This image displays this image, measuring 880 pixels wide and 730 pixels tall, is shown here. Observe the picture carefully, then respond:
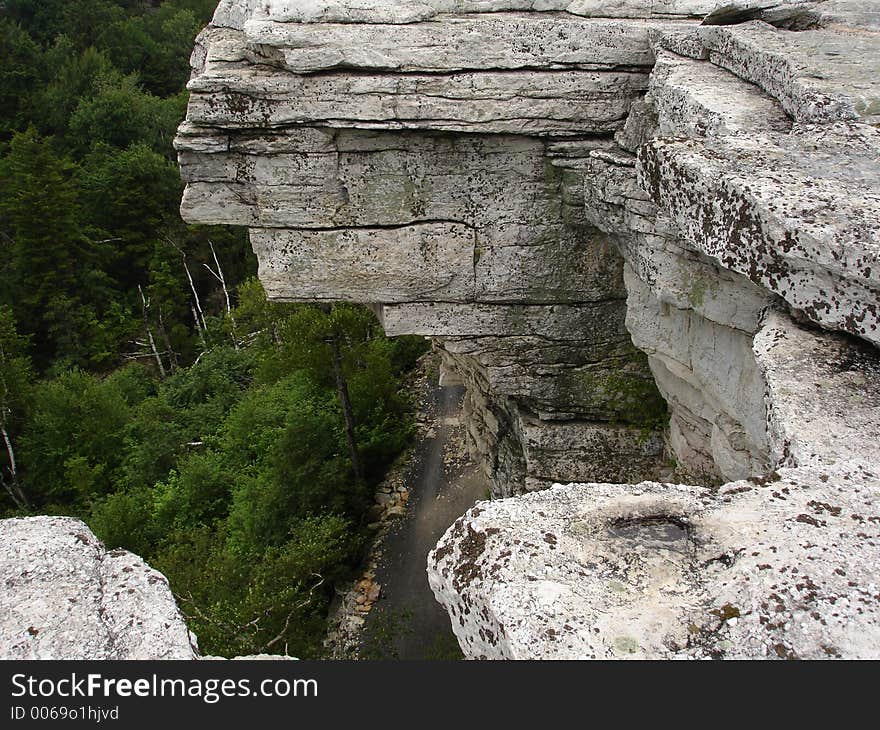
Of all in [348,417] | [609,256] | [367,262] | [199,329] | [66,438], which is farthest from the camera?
[199,329]

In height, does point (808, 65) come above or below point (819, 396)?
above

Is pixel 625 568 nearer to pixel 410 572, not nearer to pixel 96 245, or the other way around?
pixel 410 572

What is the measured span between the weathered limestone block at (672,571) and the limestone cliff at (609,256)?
15mm

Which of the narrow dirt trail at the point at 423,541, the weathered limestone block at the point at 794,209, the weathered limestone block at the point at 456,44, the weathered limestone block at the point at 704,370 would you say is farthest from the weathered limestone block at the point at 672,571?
the narrow dirt trail at the point at 423,541

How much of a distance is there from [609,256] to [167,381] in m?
21.0

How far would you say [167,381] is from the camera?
26547 millimetres

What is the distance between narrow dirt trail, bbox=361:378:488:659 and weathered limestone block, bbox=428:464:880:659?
918 cm

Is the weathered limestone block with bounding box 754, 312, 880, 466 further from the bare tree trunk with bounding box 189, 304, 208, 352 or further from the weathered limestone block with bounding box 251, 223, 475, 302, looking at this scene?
the bare tree trunk with bounding box 189, 304, 208, 352

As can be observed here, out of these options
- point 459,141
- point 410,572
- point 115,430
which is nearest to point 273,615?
point 410,572

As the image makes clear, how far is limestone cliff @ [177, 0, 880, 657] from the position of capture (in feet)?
11.9

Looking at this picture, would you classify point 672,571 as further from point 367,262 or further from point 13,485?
point 13,485

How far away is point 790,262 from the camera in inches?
189

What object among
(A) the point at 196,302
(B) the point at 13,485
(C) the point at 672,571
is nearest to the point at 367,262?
(C) the point at 672,571

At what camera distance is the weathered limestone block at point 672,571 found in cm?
323
